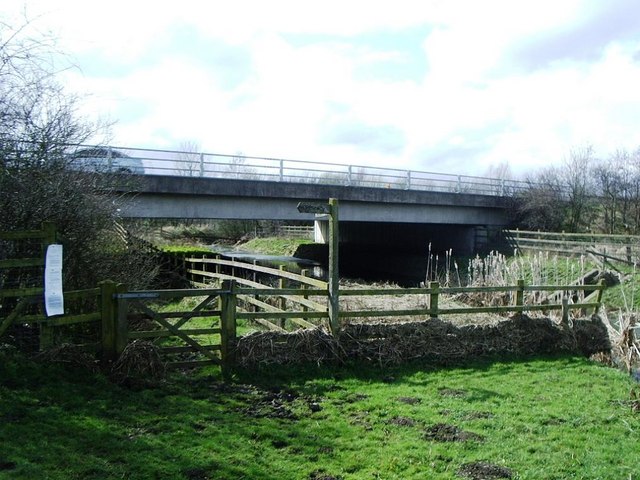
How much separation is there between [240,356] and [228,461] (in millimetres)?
3333

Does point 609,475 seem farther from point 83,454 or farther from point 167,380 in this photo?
point 167,380

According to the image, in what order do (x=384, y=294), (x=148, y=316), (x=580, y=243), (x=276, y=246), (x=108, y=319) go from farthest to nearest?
(x=276, y=246)
(x=580, y=243)
(x=384, y=294)
(x=148, y=316)
(x=108, y=319)

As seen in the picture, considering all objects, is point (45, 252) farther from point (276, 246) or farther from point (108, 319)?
point (276, 246)

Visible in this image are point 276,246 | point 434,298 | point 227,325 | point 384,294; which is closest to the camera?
point 227,325

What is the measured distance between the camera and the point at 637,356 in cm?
1007

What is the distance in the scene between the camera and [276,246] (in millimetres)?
40312

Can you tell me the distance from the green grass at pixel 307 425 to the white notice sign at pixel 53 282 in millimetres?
740

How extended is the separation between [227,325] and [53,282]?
248 centimetres

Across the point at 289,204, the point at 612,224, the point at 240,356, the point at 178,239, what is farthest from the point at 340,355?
the point at 178,239

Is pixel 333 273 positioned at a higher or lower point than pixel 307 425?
higher

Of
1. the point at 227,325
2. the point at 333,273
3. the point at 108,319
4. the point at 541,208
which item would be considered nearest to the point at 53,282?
the point at 108,319

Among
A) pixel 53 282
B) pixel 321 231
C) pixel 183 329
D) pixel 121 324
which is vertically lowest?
pixel 183 329

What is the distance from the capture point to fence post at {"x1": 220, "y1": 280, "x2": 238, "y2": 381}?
8578 millimetres

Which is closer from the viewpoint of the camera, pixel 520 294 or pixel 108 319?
pixel 108 319
